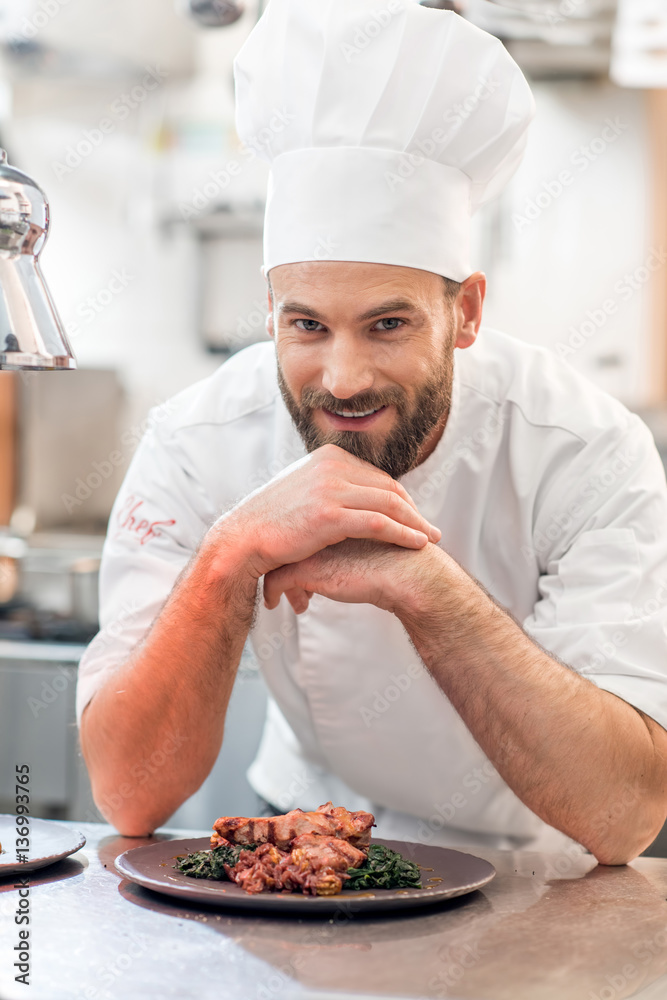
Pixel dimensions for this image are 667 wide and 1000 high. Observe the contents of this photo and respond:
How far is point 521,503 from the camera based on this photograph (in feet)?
5.12

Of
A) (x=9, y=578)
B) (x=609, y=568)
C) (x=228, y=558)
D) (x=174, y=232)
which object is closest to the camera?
(x=228, y=558)

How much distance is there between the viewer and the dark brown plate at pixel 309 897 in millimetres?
994

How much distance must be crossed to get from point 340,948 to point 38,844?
424 millimetres

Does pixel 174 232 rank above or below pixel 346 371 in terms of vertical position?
above

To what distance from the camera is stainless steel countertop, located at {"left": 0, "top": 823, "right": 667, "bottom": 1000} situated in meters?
0.86

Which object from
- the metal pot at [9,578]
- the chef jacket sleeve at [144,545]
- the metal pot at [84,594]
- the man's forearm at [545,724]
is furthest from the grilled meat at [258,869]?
the metal pot at [9,578]

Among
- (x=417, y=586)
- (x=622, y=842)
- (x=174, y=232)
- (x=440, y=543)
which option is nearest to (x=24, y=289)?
(x=417, y=586)

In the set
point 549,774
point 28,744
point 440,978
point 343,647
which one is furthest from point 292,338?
point 28,744

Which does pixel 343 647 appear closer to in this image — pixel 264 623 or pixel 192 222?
pixel 264 623

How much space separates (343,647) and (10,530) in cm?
254

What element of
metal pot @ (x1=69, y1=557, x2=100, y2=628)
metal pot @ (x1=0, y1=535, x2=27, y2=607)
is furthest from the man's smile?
metal pot @ (x1=0, y1=535, x2=27, y2=607)

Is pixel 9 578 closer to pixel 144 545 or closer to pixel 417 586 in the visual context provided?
pixel 144 545

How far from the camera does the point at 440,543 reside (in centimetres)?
163

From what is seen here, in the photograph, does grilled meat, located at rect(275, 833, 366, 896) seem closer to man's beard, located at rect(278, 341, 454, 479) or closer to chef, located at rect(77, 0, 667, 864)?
chef, located at rect(77, 0, 667, 864)
